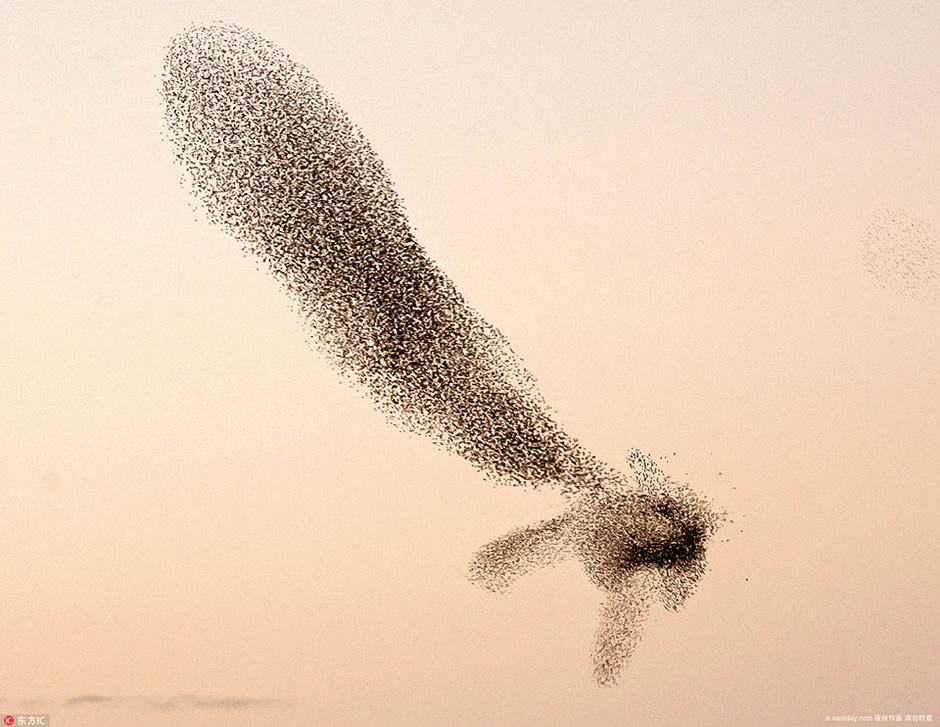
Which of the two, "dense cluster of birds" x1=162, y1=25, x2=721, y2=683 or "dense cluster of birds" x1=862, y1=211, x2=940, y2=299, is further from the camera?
"dense cluster of birds" x1=862, y1=211, x2=940, y2=299

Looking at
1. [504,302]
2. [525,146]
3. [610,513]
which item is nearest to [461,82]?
[525,146]

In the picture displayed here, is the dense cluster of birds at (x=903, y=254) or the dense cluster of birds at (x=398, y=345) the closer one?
the dense cluster of birds at (x=398, y=345)

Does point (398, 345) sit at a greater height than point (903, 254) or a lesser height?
lesser

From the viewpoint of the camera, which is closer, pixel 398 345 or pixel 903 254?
pixel 398 345

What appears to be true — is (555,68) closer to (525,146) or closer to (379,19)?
(525,146)
